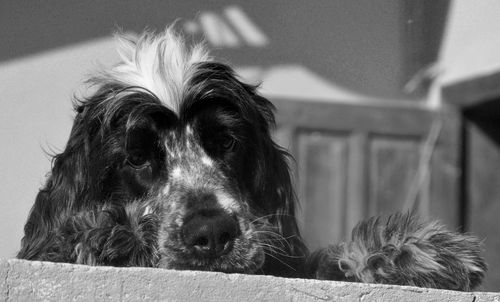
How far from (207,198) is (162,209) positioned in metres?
0.15

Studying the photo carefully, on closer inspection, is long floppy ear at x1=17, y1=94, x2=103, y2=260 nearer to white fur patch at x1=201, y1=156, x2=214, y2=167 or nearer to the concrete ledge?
white fur patch at x1=201, y1=156, x2=214, y2=167

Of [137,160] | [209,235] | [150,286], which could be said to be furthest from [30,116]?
[150,286]

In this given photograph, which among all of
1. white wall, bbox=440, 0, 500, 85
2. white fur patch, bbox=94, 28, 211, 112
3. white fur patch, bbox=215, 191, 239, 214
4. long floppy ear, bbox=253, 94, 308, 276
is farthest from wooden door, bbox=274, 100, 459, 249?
white fur patch, bbox=215, 191, 239, 214

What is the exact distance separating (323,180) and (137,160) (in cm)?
362

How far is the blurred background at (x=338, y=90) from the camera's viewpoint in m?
6.57

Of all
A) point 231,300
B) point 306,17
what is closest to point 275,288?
point 231,300

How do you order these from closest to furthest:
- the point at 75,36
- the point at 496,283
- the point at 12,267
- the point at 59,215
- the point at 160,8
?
the point at 12,267 → the point at 59,215 → the point at 160,8 → the point at 75,36 → the point at 496,283

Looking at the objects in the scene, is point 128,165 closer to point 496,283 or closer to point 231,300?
point 231,300

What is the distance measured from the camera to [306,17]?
22.6 ft

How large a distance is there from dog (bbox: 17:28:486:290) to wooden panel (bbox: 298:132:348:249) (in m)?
2.88

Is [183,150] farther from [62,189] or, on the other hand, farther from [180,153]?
[62,189]

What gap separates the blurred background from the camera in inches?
259

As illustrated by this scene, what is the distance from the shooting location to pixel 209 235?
367cm

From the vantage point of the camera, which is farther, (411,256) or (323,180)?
(323,180)
